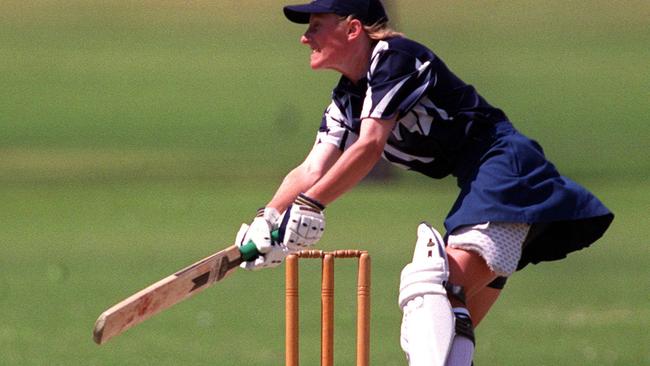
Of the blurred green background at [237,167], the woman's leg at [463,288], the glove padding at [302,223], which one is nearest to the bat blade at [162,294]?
the glove padding at [302,223]

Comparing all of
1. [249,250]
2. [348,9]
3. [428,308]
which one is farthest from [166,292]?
[348,9]

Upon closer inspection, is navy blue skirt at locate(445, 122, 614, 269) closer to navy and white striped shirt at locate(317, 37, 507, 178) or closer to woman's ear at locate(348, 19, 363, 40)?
navy and white striped shirt at locate(317, 37, 507, 178)

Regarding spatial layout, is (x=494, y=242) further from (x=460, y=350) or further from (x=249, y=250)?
(x=249, y=250)

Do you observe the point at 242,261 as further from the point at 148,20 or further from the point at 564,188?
the point at 148,20

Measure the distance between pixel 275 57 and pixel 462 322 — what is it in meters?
21.5

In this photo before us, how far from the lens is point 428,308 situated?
4574mm

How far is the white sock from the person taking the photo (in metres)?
4.61

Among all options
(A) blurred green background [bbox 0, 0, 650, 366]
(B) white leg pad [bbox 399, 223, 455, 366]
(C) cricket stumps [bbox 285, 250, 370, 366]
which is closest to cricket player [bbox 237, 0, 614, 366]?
(B) white leg pad [bbox 399, 223, 455, 366]

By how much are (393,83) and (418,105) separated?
11cm

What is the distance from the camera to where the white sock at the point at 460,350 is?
461 cm

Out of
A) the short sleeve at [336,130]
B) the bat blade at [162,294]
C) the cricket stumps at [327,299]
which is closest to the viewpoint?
the bat blade at [162,294]

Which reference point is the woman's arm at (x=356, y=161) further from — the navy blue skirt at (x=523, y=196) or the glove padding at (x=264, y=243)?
the navy blue skirt at (x=523, y=196)

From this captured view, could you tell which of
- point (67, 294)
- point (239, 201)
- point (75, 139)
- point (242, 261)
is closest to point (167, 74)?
point (75, 139)

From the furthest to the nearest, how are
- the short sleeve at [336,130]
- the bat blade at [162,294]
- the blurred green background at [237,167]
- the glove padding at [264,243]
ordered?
the blurred green background at [237,167]
the short sleeve at [336,130]
the glove padding at [264,243]
the bat blade at [162,294]
